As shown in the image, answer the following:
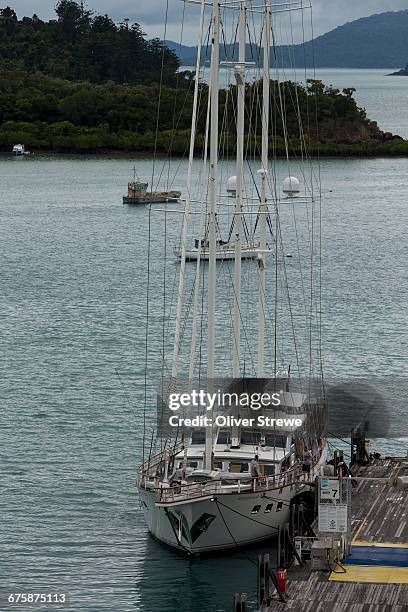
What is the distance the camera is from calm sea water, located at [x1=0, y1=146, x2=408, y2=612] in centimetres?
3538

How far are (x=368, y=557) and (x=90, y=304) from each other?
147 ft

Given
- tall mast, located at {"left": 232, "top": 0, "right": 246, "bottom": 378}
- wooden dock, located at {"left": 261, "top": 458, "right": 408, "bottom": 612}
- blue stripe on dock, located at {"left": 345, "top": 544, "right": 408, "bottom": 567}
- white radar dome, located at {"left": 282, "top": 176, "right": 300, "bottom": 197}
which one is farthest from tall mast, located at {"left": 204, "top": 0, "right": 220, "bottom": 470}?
white radar dome, located at {"left": 282, "top": 176, "right": 300, "bottom": 197}

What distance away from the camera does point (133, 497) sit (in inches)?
1619

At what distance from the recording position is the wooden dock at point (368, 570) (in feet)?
100

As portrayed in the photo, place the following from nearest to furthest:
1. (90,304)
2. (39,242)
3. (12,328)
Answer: (12,328)
(90,304)
(39,242)

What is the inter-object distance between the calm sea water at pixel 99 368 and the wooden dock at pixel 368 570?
2.36 metres

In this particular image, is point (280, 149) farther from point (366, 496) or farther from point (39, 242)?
point (366, 496)

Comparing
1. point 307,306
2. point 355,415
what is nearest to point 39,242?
point 307,306

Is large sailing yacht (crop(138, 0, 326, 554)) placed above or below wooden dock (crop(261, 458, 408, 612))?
above

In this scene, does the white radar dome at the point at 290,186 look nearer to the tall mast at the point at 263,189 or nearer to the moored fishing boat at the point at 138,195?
the tall mast at the point at 263,189

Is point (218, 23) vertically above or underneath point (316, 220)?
above

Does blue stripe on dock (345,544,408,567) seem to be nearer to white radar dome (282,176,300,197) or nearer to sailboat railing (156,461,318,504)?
sailboat railing (156,461,318,504)

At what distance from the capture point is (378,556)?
33375 mm

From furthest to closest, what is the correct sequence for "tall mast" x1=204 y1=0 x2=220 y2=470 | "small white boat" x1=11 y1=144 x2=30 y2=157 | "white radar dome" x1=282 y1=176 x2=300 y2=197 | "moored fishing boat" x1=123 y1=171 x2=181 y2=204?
"small white boat" x1=11 y1=144 x2=30 y2=157 < "moored fishing boat" x1=123 y1=171 x2=181 y2=204 < "white radar dome" x1=282 y1=176 x2=300 y2=197 < "tall mast" x1=204 y1=0 x2=220 y2=470
